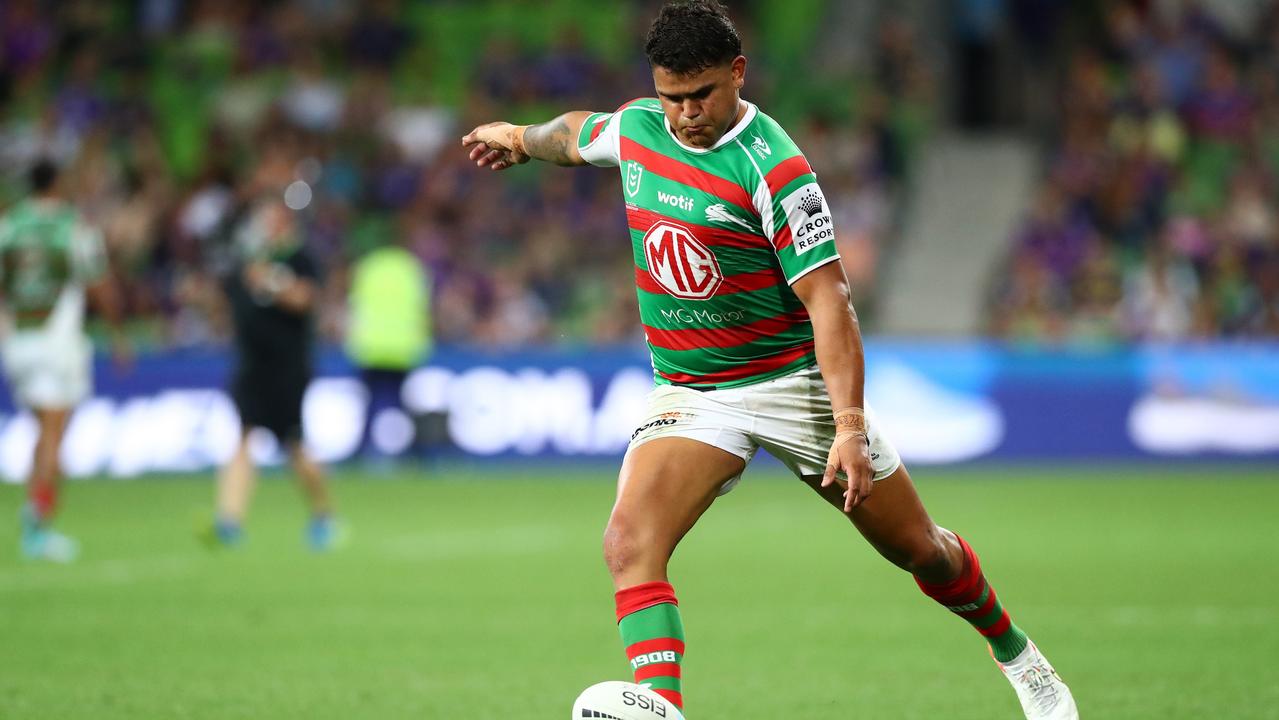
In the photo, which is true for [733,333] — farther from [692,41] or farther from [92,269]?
[92,269]

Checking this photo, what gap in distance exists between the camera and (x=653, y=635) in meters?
5.34

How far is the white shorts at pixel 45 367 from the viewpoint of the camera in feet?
42.8

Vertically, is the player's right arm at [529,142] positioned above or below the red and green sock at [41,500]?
above

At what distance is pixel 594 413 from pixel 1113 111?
347 inches

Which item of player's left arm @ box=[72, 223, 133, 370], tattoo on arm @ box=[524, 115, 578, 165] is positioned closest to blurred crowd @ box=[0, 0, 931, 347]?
player's left arm @ box=[72, 223, 133, 370]

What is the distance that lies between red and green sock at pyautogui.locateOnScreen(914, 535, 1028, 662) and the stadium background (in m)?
0.57

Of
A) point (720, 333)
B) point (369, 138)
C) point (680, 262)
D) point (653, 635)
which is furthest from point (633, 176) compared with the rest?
point (369, 138)

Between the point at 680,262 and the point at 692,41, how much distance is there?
707 millimetres

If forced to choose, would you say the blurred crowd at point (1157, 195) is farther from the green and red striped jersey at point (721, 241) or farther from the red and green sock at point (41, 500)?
the green and red striped jersey at point (721, 241)

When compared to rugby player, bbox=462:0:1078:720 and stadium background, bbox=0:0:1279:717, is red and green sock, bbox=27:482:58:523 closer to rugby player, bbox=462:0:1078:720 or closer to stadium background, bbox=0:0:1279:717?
stadium background, bbox=0:0:1279:717

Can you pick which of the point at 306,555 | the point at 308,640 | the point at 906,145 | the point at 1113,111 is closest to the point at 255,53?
the point at 906,145

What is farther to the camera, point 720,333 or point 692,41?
point 720,333

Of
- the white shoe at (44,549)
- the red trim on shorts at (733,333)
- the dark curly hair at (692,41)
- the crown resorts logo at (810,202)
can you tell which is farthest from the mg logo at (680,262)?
Result: the white shoe at (44,549)

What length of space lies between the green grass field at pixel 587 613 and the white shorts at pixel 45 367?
46.7 inches
